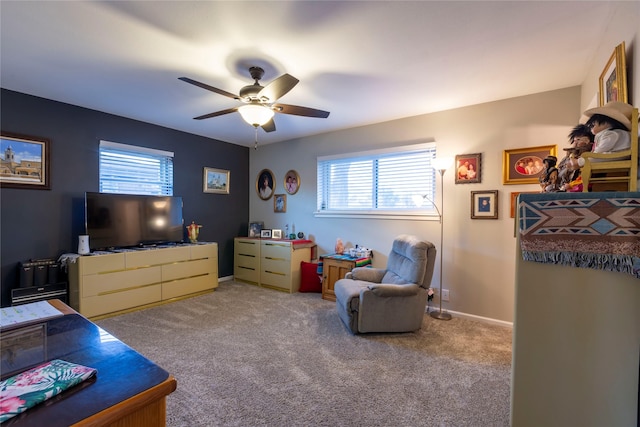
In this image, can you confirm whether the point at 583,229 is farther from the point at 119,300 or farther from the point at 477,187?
the point at 119,300

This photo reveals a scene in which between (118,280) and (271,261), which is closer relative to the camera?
(118,280)

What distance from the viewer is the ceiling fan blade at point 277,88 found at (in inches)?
81.3

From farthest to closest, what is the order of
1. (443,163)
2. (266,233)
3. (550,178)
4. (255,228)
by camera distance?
(255,228) → (266,233) → (443,163) → (550,178)

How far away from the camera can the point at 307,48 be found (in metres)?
2.17

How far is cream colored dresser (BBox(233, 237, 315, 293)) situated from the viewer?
4.29 metres

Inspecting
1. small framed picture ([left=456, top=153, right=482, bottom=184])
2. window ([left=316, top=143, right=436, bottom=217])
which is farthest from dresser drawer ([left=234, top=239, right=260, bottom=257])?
small framed picture ([left=456, top=153, right=482, bottom=184])

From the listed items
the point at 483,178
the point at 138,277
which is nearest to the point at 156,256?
the point at 138,277

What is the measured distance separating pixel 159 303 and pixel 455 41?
164 inches

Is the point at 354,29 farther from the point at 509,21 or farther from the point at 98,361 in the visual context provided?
the point at 98,361

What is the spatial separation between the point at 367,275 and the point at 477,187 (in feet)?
5.27

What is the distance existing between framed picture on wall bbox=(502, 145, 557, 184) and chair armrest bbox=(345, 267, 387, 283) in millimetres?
1690

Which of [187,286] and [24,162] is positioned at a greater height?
[24,162]

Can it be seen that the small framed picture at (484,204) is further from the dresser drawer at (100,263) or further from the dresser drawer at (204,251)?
the dresser drawer at (100,263)

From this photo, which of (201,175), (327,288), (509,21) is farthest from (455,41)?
(201,175)
